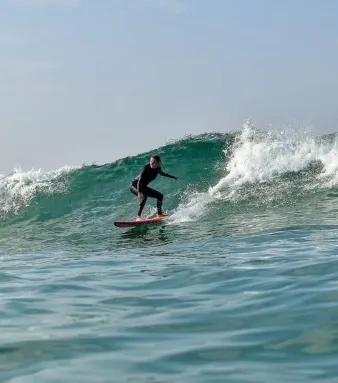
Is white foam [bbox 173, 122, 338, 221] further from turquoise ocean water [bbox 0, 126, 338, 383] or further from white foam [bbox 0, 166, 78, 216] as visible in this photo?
white foam [bbox 0, 166, 78, 216]

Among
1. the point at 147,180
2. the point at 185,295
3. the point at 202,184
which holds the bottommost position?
the point at 185,295

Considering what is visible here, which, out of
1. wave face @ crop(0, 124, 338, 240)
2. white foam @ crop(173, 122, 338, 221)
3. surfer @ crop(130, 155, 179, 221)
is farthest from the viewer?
white foam @ crop(173, 122, 338, 221)

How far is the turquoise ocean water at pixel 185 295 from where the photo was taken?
3.91 meters

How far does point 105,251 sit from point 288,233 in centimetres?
305

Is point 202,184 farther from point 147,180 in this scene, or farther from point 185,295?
point 185,295

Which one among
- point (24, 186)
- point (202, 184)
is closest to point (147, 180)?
point (202, 184)

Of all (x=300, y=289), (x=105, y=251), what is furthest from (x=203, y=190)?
(x=300, y=289)

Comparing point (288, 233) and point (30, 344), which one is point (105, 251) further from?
point (30, 344)

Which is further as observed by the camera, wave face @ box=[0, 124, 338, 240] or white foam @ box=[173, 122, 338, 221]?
white foam @ box=[173, 122, 338, 221]

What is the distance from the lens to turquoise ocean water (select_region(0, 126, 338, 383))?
391 centimetres

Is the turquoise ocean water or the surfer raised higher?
the surfer

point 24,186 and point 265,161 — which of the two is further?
point 24,186

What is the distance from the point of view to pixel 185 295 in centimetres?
611

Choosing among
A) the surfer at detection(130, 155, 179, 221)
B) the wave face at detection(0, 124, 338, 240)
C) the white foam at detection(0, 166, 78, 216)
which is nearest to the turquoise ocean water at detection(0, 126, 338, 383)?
the wave face at detection(0, 124, 338, 240)
